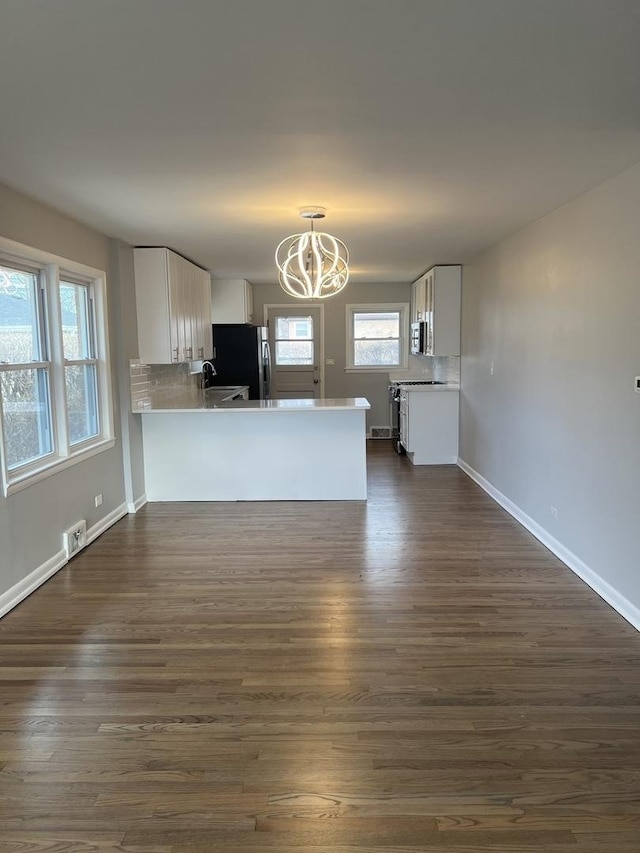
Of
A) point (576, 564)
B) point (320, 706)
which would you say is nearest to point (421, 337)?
point (576, 564)

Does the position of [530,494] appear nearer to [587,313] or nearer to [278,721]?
[587,313]

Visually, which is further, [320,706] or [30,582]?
[30,582]

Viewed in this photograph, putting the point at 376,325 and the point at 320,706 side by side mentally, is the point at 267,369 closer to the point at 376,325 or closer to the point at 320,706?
the point at 376,325

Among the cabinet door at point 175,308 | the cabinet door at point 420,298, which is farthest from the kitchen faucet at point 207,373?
the cabinet door at point 420,298

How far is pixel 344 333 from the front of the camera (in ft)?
28.3

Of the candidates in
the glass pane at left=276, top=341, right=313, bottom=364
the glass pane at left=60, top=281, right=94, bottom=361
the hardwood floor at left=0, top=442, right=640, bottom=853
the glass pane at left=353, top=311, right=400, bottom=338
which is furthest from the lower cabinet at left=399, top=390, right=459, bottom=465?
the glass pane at left=60, top=281, right=94, bottom=361

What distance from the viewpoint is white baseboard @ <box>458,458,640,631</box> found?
3.02 metres

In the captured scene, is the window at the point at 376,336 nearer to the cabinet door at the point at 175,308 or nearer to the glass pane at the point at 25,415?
the cabinet door at the point at 175,308

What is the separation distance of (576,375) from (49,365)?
11.1 ft

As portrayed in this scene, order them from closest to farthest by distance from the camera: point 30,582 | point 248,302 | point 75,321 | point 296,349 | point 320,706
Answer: point 320,706 → point 30,582 → point 75,321 → point 248,302 → point 296,349

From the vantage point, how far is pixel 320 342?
866cm

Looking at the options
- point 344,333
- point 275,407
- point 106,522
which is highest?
point 344,333

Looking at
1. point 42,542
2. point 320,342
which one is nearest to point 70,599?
point 42,542

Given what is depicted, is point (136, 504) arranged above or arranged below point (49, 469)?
below
